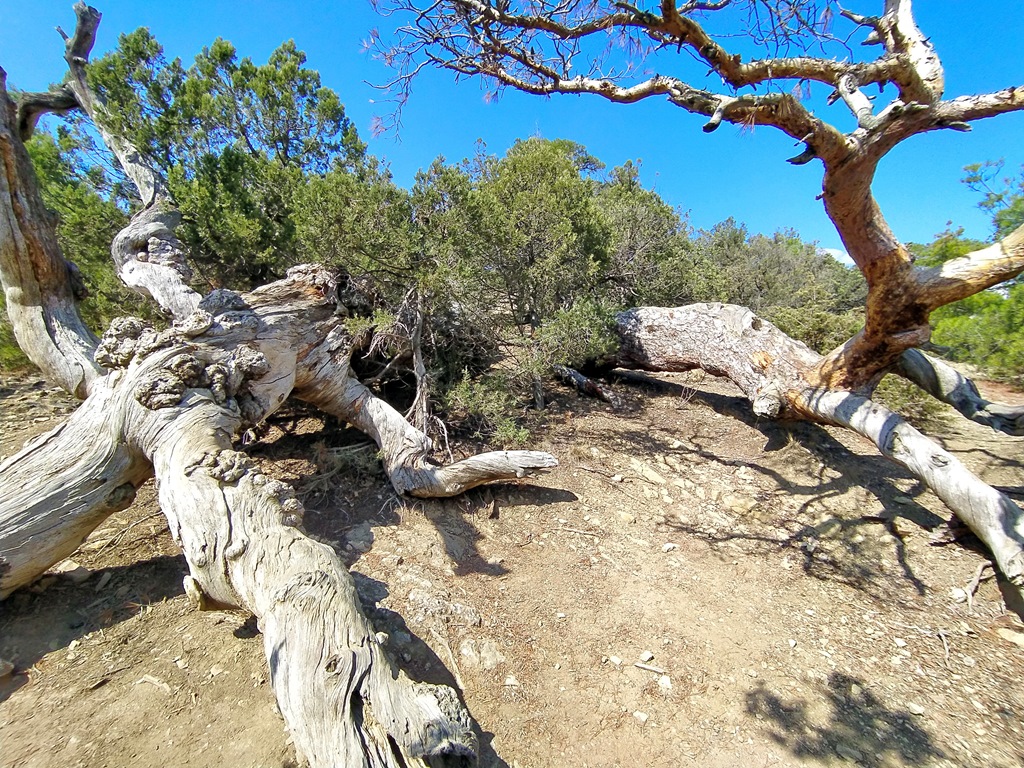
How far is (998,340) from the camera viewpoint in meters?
5.52

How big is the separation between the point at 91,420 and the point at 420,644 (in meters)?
2.62

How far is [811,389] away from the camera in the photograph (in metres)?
4.76

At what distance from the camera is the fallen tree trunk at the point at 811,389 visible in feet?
10.8

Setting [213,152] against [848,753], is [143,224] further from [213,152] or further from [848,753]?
[848,753]

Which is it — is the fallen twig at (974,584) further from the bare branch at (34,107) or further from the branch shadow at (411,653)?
the bare branch at (34,107)

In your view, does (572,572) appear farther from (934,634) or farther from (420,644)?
(934,634)

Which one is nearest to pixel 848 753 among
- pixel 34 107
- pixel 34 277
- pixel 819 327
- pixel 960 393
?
pixel 960 393

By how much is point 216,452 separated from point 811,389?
5.52m

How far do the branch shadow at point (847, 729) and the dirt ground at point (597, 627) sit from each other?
1 centimetres

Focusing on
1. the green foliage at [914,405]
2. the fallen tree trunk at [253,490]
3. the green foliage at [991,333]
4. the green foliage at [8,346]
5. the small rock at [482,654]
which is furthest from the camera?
the green foliage at [914,405]

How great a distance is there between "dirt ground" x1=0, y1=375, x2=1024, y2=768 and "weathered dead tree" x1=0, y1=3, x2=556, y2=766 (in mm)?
390

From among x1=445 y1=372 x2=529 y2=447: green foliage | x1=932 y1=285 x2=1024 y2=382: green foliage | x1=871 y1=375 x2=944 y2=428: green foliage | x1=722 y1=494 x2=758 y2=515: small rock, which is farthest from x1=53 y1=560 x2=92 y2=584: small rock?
x1=932 y1=285 x2=1024 y2=382: green foliage

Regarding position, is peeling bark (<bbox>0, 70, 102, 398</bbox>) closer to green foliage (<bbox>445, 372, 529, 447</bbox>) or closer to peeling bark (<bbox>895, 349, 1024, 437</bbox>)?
green foliage (<bbox>445, 372, 529, 447</bbox>)

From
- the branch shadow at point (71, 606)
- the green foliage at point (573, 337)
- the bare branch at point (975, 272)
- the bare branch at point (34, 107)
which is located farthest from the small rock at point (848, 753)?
the bare branch at point (34, 107)
